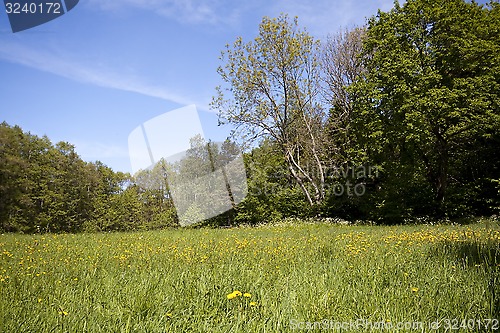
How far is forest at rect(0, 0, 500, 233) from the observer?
16938 mm

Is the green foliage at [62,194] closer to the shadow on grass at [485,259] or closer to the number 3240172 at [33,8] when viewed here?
the number 3240172 at [33,8]

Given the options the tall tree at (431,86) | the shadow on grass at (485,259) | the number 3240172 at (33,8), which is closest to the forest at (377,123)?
the tall tree at (431,86)

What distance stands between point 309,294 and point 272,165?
24173 millimetres

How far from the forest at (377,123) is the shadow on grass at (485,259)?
1232 cm

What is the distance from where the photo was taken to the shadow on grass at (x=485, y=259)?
283 centimetres

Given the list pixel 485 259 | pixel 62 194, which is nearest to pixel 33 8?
pixel 485 259

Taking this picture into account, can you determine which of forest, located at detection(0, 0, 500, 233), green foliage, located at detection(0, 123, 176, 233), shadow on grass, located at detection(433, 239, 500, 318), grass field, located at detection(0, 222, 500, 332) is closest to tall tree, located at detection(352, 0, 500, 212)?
forest, located at detection(0, 0, 500, 233)

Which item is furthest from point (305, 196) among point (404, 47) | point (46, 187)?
point (46, 187)

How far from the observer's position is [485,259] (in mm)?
3982

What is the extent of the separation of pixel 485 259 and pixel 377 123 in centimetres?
1559

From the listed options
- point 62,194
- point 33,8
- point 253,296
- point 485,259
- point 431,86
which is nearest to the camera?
point 33,8

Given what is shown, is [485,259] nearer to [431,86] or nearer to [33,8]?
[33,8]

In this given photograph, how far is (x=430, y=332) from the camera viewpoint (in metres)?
2.34

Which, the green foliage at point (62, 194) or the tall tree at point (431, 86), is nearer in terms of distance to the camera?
the tall tree at point (431, 86)
